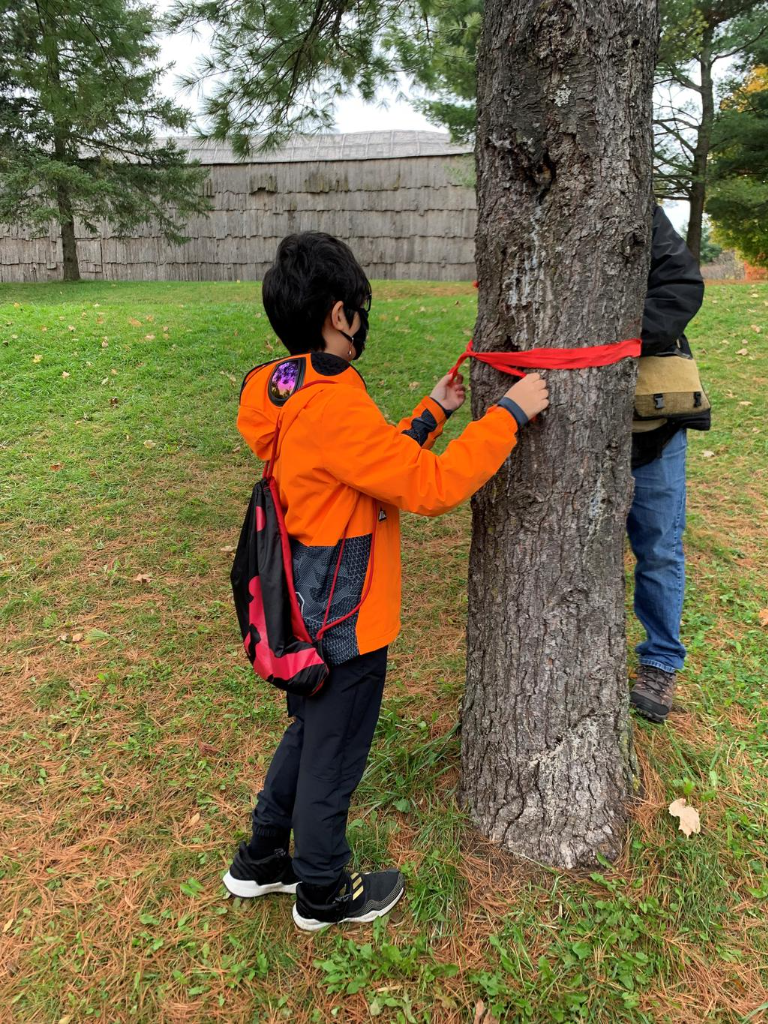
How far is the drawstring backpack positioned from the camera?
1.70m

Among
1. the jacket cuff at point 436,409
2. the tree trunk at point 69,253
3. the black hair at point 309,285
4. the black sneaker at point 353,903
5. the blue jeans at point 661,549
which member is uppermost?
the tree trunk at point 69,253

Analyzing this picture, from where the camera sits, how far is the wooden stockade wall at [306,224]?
14.3 meters

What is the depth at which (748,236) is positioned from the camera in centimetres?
1555

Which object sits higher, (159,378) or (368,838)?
(159,378)

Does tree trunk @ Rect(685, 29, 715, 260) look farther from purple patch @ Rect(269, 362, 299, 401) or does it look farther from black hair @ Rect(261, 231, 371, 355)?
purple patch @ Rect(269, 362, 299, 401)

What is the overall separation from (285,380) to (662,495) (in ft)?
4.61

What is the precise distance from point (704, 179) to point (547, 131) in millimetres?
10523

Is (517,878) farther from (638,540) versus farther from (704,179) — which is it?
(704,179)

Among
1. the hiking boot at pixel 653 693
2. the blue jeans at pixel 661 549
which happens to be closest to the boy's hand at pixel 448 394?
the blue jeans at pixel 661 549

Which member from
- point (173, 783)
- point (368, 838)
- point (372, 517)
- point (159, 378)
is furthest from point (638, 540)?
point (159, 378)

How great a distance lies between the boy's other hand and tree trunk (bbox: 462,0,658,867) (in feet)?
0.16

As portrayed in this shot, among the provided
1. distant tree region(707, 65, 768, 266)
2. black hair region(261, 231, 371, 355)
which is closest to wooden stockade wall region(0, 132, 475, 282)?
distant tree region(707, 65, 768, 266)

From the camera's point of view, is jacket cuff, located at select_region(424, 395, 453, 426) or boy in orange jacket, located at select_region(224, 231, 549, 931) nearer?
boy in orange jacket, located at select_region(224, 231, 549, 931)

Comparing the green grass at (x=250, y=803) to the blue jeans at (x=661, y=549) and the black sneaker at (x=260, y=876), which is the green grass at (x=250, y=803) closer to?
the black sneaker at (x=260, y=876)
